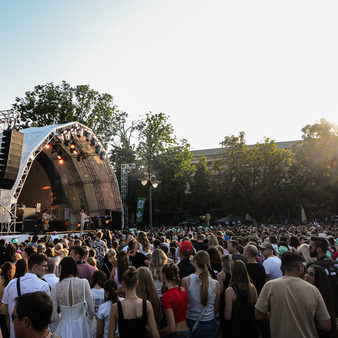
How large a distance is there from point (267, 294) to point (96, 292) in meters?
2.31

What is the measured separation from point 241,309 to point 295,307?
106 cm

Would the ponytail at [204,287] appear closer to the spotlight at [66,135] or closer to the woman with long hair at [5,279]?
the woman with long hair at [5,279]

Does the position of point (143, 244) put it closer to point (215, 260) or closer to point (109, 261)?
point (109, 261)

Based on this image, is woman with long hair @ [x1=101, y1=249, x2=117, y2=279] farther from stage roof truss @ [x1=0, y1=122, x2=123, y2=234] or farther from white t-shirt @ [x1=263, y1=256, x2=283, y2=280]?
stage roof truss @ [x1=0, y1=122, x2=123, y2=234]

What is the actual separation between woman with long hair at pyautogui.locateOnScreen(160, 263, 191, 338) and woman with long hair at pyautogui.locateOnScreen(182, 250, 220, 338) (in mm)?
304

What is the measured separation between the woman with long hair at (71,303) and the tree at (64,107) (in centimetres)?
3261

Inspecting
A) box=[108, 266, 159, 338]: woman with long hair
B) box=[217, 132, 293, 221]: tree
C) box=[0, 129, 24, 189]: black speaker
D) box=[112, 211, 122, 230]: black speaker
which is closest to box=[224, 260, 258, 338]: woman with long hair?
box=[108, 266, 159, 338]: woman with long hair

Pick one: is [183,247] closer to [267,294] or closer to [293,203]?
[267,294]

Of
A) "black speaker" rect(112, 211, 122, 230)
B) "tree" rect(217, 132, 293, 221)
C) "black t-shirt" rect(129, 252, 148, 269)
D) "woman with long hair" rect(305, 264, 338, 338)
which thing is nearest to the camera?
"woman with long hair" rect(305, 264, 338, 338)

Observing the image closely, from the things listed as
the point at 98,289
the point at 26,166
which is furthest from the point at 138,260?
the point at 26,166

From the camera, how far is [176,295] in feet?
12.3

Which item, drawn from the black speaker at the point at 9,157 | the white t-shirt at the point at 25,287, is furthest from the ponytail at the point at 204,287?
the black speaker at the point at 9,157

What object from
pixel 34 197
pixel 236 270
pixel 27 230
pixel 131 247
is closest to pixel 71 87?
pixel 34 197

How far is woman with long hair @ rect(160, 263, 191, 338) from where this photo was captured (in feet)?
11.9
